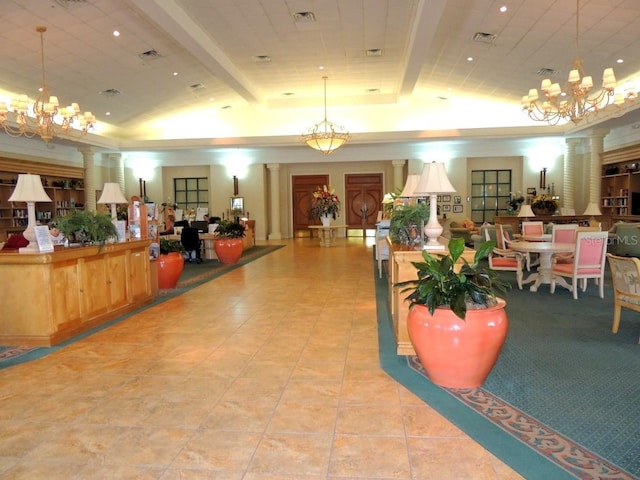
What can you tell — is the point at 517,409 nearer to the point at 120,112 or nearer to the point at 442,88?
the point at 442,88

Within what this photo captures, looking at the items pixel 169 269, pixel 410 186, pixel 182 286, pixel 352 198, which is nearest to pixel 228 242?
pixel 182 286

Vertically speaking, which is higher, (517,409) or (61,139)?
(61,139)

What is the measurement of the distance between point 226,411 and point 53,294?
243 cm

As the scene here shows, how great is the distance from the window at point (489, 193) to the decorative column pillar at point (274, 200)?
698 centimetres

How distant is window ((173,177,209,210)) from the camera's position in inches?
711

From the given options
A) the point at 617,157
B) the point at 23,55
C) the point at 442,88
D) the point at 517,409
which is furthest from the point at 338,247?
the point at 517,409

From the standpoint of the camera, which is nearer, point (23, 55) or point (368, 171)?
point (23, 55)

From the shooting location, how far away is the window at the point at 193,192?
711 inches

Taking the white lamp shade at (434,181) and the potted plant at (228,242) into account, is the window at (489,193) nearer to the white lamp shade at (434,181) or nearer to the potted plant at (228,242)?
the potted plant at (228,242)

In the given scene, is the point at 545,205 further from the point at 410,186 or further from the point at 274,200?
the point at 410,186

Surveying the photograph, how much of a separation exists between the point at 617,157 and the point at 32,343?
13.6m

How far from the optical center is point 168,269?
718 centimetres

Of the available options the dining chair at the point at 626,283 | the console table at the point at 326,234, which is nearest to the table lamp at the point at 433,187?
the dining chair at the point at 626,283

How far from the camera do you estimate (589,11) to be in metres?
6.79
